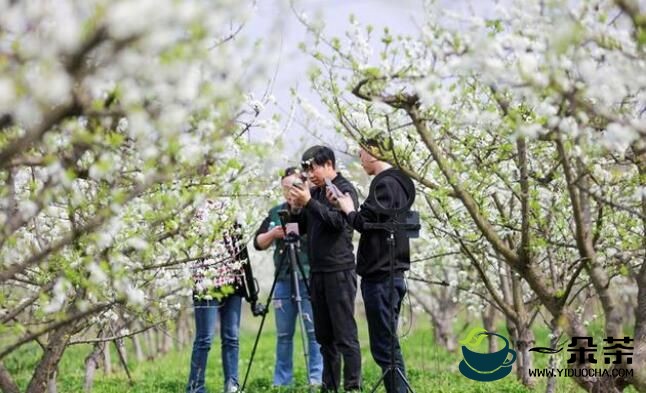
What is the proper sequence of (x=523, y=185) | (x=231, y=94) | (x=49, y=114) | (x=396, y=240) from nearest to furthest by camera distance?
(x=49, y=114) → (x=231, y=94) → (x=523, y=185) → (x=396, y=240)

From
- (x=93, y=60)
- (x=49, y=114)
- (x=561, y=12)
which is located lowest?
(x=49, y=114)

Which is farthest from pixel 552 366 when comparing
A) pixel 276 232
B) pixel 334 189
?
pixel 276 232

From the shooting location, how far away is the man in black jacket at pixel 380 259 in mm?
6508

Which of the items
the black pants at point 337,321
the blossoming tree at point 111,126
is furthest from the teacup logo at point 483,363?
the blossoming tree at point 111,126

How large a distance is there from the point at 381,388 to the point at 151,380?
3363mm

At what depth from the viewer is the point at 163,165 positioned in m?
3.74

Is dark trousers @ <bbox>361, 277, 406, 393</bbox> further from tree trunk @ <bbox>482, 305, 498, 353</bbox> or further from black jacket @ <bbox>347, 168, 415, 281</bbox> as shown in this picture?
tree trunk @ <bbox>482, 305, 498, 353</bbox>

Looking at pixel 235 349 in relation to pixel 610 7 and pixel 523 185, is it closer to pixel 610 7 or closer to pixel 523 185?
pixel 523 185

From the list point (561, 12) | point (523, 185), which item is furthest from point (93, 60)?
point (523, 185)

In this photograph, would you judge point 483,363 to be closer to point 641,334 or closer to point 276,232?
point 276,232

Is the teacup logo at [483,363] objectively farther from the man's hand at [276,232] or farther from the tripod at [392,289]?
the man's hand at [276,232]

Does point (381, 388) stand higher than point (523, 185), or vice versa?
point (523, 185)

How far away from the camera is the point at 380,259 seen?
6.62 m

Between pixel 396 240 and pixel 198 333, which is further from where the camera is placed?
pixel 198 333
